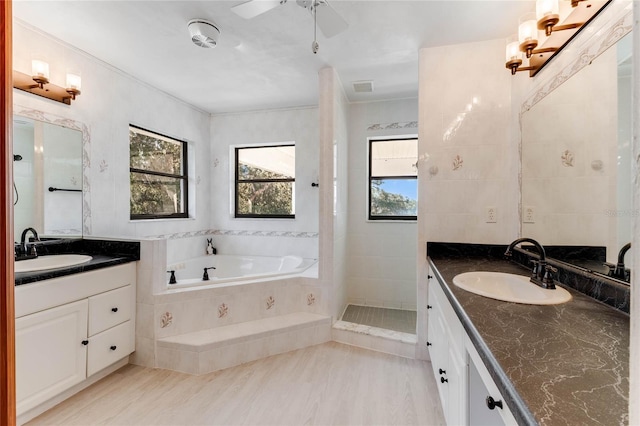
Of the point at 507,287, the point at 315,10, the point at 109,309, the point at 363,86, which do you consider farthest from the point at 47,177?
the point at 507,287

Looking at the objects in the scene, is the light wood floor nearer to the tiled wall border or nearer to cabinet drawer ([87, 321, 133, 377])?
cabinet drawer ([87, 321, 133, 377])

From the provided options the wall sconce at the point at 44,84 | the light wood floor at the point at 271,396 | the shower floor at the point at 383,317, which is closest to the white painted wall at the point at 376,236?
the shower floor at the point at 383,317

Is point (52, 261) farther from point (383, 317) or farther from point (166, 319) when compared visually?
point (383, 317)

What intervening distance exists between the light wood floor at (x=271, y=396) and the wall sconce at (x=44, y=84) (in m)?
2.11

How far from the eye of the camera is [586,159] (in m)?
1.29

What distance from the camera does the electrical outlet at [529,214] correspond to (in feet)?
5.85

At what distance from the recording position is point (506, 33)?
6.64 feet

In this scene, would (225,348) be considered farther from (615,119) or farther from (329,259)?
(615,119)

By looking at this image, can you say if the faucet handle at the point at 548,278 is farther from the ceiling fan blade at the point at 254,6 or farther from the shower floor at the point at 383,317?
the ceiling fan blade at the point at 254,6

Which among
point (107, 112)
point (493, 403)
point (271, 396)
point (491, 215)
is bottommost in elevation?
point (271, 396)

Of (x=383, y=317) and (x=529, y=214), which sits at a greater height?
(x=529, y=214)

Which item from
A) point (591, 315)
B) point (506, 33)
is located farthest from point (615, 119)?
point (506, 33)

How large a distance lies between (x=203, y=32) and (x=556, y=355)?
95.5 inches

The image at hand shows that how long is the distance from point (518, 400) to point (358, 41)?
7.50 feet
